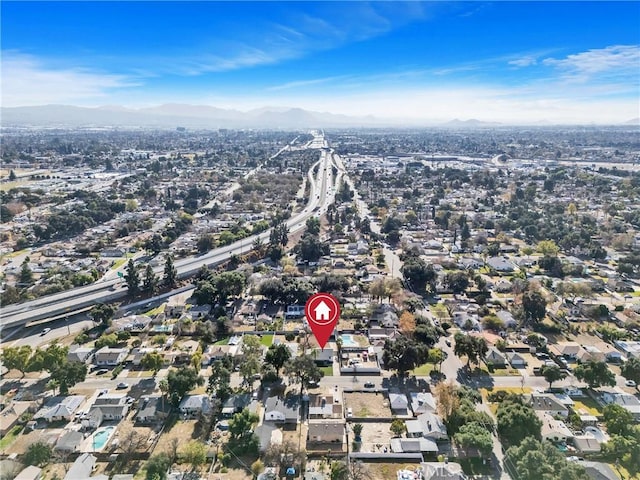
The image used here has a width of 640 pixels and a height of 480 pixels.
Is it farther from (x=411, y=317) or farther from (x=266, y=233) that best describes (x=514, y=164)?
(x=411, y=317)

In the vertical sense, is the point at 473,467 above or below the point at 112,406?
above

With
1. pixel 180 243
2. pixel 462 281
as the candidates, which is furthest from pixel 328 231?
pixel 462 281

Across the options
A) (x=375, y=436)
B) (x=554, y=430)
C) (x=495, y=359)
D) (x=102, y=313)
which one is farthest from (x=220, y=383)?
(x=554, y=430)

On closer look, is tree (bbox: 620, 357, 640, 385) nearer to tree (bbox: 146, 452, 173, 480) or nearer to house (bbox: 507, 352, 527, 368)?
house (bbox: 507, 352, 527, 368)

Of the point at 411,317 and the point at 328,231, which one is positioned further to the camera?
the point at 328,231

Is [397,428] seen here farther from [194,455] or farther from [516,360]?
[516,360]

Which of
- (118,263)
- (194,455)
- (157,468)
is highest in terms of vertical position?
(157,468)
